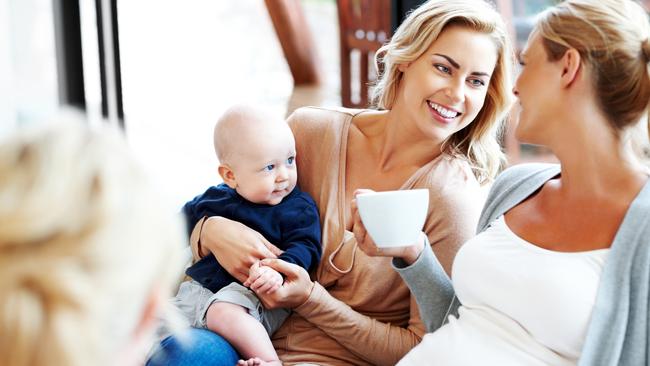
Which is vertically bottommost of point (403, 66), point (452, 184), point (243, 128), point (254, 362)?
point (254, 362)

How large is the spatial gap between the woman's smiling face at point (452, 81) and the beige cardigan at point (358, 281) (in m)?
0.11

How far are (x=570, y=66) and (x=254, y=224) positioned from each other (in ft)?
2.45

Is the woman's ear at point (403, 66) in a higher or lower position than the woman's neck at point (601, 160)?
higher

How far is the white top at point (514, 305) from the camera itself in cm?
139

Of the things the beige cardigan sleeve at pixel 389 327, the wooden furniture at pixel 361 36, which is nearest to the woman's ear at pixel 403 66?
the beige cardigan sleeve at pixel 389 327

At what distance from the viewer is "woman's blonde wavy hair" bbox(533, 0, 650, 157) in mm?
1393

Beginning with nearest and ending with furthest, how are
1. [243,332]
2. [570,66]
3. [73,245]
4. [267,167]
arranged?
[73,245]
[570,66]
[243,332]
[267,167]

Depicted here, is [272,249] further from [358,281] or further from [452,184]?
[452,184]

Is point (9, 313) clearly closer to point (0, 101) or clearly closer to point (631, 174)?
point (631, 174)

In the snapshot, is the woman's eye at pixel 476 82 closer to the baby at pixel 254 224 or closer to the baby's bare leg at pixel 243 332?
the baby at pixel 254 224

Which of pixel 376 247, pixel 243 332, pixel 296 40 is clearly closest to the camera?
pixel 376 247

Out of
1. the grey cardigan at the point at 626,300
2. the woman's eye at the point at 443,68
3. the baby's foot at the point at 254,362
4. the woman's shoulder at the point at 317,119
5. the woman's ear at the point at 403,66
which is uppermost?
the woman's eye at the point at 443,68

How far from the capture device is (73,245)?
71 centimetres

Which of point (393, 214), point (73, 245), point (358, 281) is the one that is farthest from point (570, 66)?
point (73, 245)
